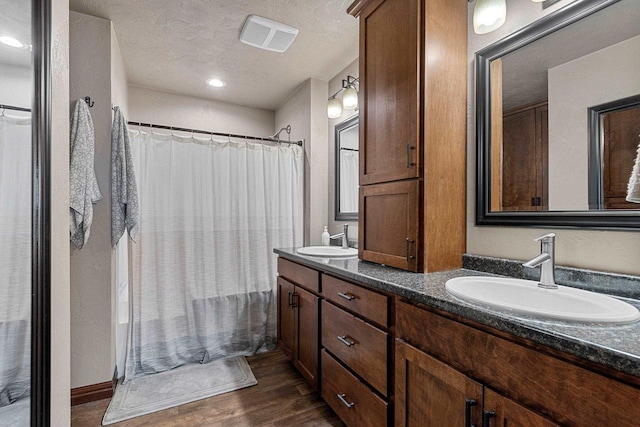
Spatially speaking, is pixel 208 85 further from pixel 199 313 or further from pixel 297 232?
pixel 199 313

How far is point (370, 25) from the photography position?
65.6 inches

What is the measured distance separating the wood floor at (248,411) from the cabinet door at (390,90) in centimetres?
139

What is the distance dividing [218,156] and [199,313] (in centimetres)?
129

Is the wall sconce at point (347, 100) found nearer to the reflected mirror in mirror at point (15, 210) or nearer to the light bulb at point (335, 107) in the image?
the light bulb at point (335, 107)

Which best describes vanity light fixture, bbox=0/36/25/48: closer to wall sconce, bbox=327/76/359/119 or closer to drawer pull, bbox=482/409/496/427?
drawer pull, bbox=482/409/496/427

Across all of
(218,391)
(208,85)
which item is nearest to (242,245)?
(218,391)

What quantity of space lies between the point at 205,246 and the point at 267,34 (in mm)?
1642

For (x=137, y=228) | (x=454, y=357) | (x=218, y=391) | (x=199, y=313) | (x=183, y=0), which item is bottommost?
(x=218, y=391)

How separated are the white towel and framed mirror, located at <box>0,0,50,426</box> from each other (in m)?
1.80

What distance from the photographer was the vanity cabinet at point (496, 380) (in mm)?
625

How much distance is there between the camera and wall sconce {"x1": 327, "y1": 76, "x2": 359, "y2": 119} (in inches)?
87.0

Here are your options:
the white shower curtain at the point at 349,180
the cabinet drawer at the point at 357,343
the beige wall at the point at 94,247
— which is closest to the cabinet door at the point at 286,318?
the cabinet drawer at the point at 357,343

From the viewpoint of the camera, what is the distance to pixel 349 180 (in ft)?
8.30

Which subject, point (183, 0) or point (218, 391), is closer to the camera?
point (183, 0)
